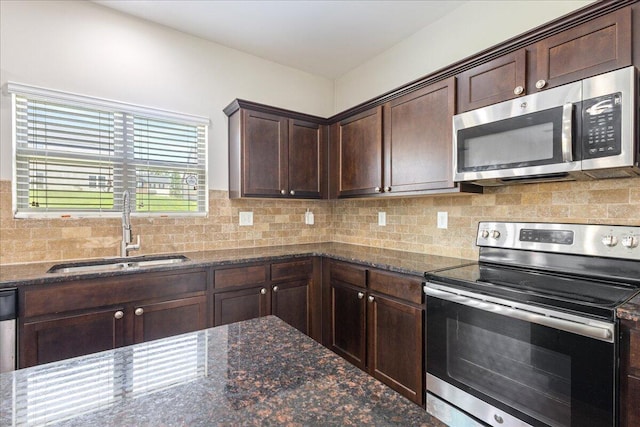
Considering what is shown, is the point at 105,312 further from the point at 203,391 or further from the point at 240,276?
the point at 203,391

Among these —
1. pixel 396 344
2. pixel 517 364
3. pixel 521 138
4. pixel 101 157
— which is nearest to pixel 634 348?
pixel 517 364

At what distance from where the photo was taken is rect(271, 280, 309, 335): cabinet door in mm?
2516

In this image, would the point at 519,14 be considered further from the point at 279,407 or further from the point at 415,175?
the point at 279,407

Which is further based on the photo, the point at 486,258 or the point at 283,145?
the point at 283,145

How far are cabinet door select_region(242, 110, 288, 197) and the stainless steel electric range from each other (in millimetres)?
1545

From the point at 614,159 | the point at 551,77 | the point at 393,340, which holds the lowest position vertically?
the point at 393,340

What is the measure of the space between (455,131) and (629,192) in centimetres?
89

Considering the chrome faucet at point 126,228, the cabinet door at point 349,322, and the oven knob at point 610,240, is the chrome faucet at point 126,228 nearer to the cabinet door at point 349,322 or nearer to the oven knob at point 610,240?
the cabinet door at point 349,322

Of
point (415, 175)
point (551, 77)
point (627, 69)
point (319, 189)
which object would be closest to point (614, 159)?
point (627, 69)

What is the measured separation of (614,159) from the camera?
136 centimetres

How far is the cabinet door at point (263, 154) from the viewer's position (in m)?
2.66

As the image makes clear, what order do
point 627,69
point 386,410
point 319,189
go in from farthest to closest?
point 319,189 < point 627,69 < point 386,410

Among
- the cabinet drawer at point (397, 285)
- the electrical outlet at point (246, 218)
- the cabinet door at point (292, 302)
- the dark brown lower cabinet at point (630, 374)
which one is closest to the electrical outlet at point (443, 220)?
the cabinet drawer at point (397, 285)

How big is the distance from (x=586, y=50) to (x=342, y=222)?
231 cm
